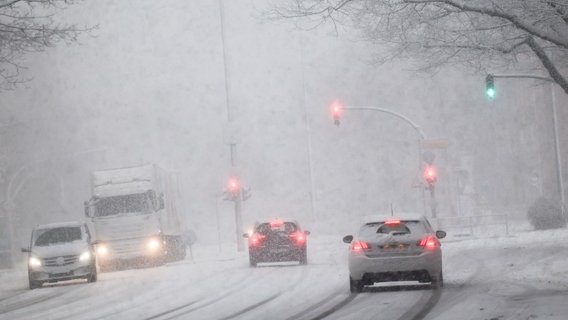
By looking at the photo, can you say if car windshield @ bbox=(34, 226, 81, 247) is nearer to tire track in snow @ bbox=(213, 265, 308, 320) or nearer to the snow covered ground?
the snow covered ground

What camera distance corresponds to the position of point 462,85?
89.6m

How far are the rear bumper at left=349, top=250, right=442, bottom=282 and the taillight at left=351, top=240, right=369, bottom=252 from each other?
0.12 metres

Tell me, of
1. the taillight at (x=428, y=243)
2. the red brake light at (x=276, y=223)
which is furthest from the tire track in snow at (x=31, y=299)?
the taillight at (x=428, y=243)

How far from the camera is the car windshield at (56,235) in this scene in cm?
3071

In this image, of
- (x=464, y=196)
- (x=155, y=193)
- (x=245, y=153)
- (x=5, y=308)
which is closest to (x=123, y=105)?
(x=245, y=153)

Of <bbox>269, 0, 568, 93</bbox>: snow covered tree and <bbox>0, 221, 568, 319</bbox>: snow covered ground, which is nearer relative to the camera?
<bbox>0, 221, 568, 319</bbox>: snow covered ground

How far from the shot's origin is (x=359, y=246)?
760 inches

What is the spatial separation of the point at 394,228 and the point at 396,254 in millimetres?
690

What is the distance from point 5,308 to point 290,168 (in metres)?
94.2

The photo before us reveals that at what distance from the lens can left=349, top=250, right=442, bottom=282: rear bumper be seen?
19.0 m

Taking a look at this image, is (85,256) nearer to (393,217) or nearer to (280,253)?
(280,253)

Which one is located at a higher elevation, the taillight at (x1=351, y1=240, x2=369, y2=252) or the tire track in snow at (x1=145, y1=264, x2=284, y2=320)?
the taillight at (x1=351, y1=240, x2=369, y2=252)

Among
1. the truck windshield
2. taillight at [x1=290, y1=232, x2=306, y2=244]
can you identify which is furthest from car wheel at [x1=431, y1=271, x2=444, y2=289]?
the truck windshield

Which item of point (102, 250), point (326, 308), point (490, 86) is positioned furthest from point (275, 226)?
point (326, 308)
